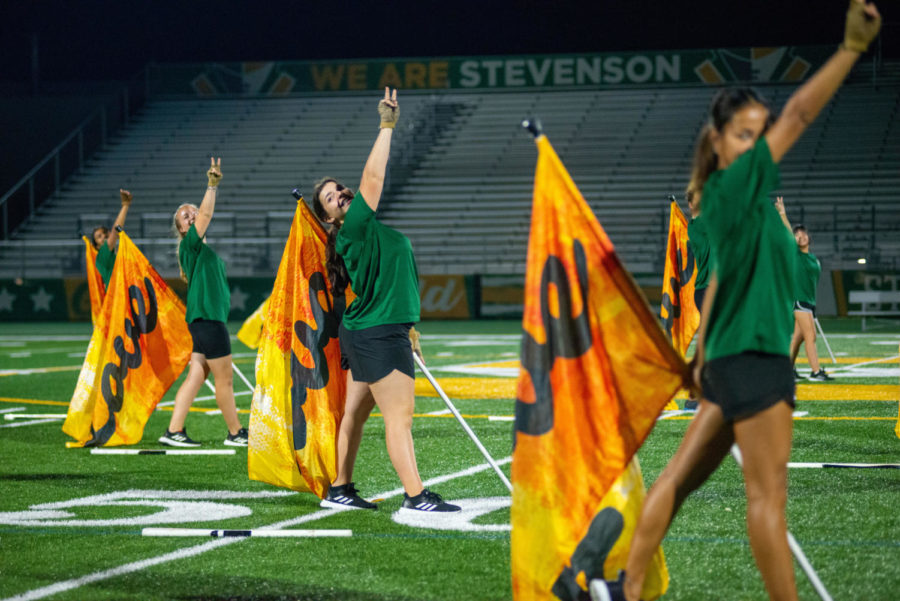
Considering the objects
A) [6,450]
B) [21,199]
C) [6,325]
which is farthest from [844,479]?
[21,199]

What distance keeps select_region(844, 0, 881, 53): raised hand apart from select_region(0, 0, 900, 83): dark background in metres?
A: 34.8

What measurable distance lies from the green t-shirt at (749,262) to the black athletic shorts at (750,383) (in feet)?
0.10

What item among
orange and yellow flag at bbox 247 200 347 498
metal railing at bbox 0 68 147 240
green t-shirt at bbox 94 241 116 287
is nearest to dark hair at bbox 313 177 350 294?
orange and yellow flag at bbox 247 200 347 498

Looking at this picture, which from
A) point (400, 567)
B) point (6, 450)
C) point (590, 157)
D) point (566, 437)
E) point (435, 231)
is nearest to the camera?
point (566, 437)

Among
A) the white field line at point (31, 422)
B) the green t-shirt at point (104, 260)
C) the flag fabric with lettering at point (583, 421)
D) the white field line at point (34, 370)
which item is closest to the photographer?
the flag fabric with lettering at point (583, 421)

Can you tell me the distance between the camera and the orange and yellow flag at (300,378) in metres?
6.69

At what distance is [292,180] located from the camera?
3556 cm

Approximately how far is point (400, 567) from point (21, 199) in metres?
34.3

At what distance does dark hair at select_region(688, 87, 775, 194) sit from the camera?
11.8 ft

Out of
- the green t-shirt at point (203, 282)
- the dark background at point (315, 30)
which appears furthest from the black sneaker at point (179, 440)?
the dark background at point (315, 30)

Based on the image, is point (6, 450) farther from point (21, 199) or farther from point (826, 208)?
point (21, 199)

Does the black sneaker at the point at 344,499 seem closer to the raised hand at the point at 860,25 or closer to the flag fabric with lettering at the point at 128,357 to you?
the flag fabric with lettering at the point at 128,357

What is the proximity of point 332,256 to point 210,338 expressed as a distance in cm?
291

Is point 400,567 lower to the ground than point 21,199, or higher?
lower
